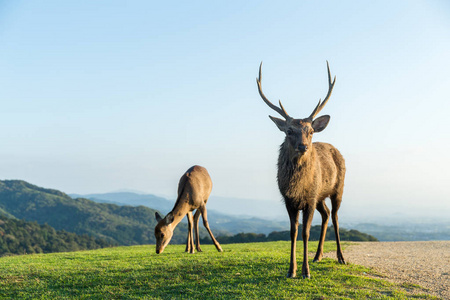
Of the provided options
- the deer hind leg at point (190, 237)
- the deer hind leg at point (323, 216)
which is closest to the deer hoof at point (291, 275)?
the deer hind leg at point (323, 216)

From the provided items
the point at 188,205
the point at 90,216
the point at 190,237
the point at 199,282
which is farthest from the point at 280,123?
the point at 90,216

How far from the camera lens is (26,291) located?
26.8ft

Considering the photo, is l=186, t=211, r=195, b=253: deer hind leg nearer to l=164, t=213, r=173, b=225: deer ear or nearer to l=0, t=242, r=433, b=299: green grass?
l=164, t=213, r=173, b=225: deer ear

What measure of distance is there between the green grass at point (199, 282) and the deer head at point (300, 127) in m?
2.91

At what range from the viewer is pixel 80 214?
138000mm

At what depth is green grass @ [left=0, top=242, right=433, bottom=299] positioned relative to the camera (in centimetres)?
727

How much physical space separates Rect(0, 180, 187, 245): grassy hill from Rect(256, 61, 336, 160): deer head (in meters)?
97.3

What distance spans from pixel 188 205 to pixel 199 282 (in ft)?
15.1

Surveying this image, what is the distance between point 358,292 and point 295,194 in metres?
2.40

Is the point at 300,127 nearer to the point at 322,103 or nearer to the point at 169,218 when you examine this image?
the point at 322,103

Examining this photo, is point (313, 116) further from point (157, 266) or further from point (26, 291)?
point (26, 291)

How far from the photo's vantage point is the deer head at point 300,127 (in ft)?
25.6

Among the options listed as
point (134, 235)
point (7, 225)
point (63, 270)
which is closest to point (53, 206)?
point (134, 235)

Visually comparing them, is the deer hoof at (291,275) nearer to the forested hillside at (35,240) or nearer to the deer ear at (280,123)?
the deer ear at (280,123)
